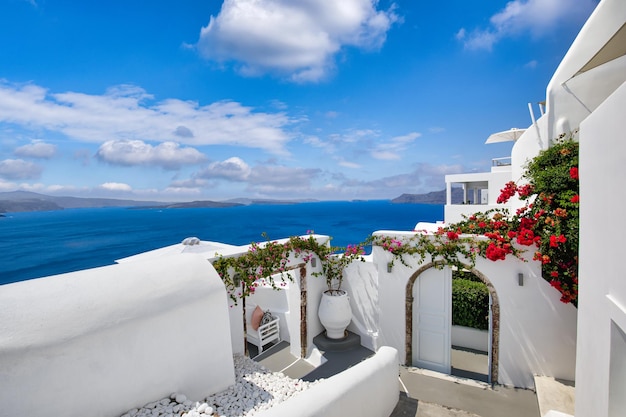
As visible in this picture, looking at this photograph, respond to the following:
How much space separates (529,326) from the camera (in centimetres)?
577

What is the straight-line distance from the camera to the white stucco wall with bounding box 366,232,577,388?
5.58 m

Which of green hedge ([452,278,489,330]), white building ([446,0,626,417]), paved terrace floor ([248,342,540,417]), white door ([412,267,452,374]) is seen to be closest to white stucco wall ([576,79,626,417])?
white building ([446,0,626,417])

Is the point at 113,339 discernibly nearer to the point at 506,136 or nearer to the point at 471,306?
the point at 471,306

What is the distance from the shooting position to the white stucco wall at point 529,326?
5.58 metres

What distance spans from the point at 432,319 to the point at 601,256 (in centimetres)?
473

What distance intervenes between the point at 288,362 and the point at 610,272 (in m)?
6.42

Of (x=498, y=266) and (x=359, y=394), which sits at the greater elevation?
(x=498, y=266)

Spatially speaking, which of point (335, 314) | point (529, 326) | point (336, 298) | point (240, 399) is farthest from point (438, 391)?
point (240, 399)

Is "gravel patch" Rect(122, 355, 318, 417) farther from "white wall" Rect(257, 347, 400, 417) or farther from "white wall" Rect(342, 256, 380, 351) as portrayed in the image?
"white wall" Rect(342, 256, 380, 351)

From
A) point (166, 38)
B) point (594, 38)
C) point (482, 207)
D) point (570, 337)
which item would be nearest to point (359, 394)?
point (570, 337)

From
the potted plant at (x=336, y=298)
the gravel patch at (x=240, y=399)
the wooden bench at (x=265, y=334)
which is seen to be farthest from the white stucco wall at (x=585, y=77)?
the wooden bench at (x=265, y=334)

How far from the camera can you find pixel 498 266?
5.91 metres

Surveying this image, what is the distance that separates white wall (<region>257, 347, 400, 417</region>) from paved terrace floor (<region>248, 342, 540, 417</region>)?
0.63 metres

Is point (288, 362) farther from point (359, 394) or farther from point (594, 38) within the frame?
point (594, 38)
